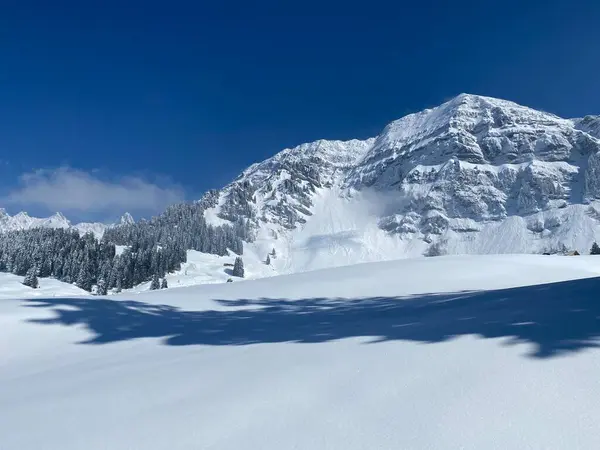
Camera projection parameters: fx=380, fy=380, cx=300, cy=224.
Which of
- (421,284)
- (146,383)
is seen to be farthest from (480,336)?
(421,284)

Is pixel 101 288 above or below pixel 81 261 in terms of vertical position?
below

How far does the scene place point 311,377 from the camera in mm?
4672

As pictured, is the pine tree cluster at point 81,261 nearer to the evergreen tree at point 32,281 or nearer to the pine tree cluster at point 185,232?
the evergreen tree at point 32,281

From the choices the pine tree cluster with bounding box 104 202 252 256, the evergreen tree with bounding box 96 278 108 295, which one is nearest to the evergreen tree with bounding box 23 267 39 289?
the evergreen tree with bounding box 96 278 108 295

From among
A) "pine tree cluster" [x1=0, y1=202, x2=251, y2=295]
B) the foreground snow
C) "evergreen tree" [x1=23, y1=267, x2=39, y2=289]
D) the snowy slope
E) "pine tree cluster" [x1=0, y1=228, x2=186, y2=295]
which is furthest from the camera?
"pine tree cluster" [x1=0, y1=202, x2=251, y2=295]

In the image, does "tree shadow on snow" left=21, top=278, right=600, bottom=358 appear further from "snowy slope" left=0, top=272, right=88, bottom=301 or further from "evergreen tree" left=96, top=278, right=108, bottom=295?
"evergreen tree" left=96, top=278, right=108, bottom=295

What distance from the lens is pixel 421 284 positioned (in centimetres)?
1418

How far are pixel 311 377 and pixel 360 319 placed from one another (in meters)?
4.13

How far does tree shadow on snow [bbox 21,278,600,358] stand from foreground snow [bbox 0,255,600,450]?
0.05m

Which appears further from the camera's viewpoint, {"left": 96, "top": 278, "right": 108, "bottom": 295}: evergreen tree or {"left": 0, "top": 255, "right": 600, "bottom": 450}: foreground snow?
{"left": 96, "top": 278, "right": 108, "bottom": 295}: evergreen tree

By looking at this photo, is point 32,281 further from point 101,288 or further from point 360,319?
point 360,319

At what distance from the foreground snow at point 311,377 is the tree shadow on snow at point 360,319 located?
0.05 m

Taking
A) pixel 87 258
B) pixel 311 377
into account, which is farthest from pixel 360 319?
pixel 87 258

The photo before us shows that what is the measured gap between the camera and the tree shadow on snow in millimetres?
5573
